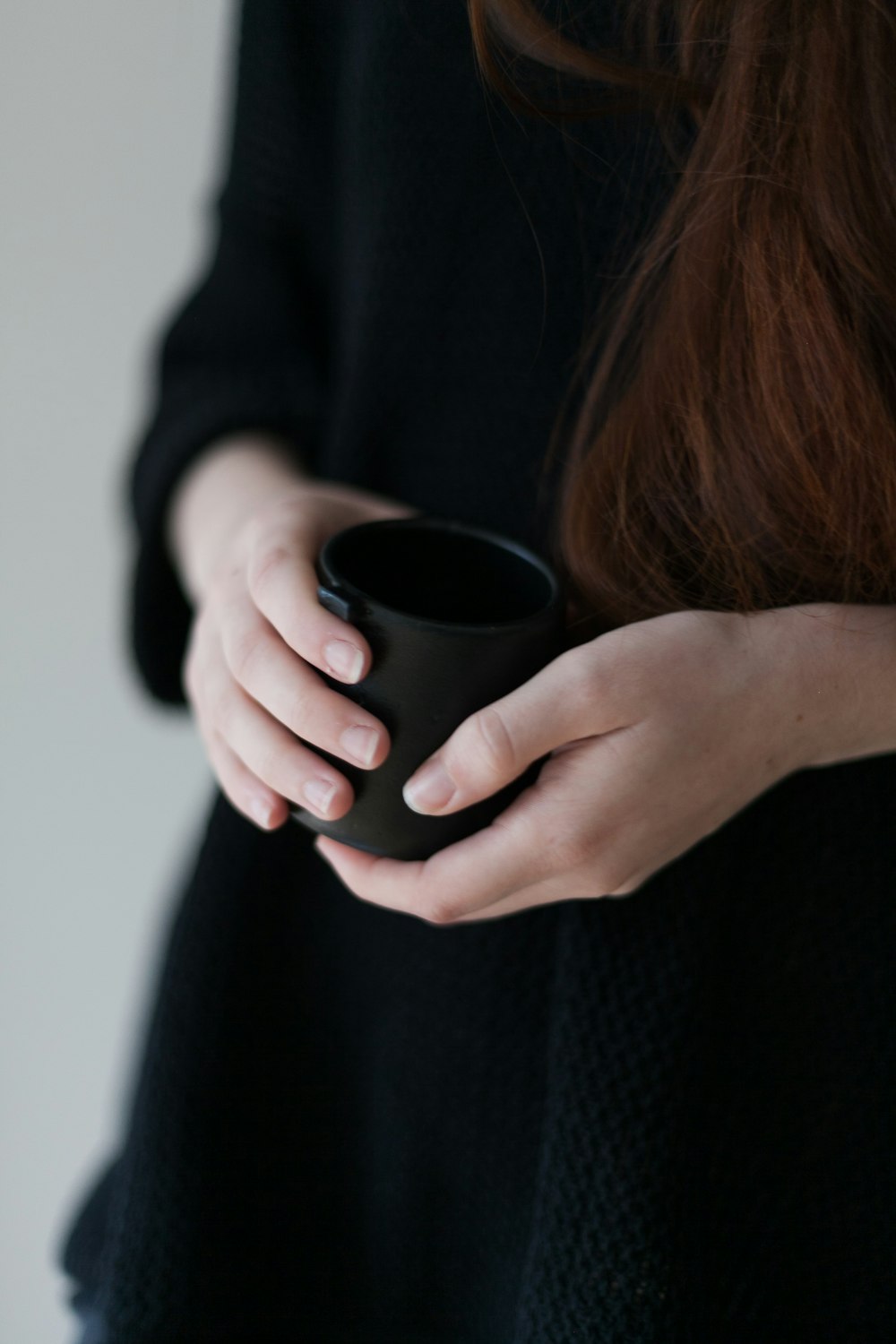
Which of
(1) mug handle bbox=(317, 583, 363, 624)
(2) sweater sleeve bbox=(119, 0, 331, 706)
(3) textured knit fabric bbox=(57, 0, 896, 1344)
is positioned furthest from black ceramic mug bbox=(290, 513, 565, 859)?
(2) sweater sleeve bbox=(119, 0, 331, 706)

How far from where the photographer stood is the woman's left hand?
1.23ft

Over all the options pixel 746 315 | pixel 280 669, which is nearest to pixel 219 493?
pixel 280 669

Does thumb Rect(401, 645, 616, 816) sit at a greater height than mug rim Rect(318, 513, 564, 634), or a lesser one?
lesser

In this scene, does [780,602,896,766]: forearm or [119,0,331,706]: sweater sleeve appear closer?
[780,602,896,766]: forearm

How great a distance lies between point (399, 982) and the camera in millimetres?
558

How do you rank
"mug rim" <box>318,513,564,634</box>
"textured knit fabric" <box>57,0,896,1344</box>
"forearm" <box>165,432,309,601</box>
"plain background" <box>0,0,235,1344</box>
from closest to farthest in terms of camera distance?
"mug rim" <box>318,513,564,634</box>
"textured knit fabric" <box>57,0,896,1344</box>
"forearm" <box>165,432,309,601</box>
"plain background" <box>0,0,235,1344</box>

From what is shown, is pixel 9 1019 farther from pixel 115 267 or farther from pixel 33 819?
pixel 115 267

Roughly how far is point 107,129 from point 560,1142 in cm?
85

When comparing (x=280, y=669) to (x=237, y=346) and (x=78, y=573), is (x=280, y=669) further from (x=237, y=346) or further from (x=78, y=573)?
(x=78, y=573)

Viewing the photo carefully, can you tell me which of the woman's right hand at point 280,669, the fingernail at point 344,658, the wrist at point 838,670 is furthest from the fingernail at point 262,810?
the wrist at point 838,670

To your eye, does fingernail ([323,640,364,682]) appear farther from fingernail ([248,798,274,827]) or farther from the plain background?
the plain background

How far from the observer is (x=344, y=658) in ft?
1.20

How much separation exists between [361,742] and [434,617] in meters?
0.13

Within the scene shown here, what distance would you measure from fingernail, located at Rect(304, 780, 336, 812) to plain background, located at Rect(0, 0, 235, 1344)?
1.17 ft
